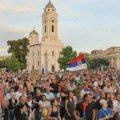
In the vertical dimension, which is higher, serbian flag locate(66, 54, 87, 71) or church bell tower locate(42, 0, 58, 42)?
church bell tower locate(42, 0, 58, 42)

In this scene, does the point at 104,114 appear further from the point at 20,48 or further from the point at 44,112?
the point at 20,48

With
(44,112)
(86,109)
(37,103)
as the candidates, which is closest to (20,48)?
(37,103)

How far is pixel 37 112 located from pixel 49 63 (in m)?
103

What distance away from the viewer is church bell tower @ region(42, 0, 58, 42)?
11881cm

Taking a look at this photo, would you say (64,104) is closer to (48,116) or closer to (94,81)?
(48,116)

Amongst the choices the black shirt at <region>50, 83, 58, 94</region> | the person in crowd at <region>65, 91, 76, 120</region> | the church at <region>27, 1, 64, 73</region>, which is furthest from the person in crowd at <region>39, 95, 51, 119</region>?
the church at <region>27, 1, 64, 73</region>

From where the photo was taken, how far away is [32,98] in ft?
41.9

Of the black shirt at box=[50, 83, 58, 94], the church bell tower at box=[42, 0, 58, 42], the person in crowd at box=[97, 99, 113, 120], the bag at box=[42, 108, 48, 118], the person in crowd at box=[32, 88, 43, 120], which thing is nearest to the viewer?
the person in crowd at box=[97, 99, 113, 120]

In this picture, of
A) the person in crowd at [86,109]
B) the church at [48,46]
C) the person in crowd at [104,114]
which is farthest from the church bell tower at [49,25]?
the person in crowd at [104,114]

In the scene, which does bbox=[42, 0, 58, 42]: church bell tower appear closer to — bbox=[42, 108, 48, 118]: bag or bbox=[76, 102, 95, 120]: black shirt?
bbox=[42, 108, 48, 118]: bag

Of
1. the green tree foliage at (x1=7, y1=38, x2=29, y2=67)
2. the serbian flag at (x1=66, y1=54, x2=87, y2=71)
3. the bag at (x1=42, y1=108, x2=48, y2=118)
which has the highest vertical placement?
the green tree foliage at (x1=7, y1=38, x2=29, y2=67)

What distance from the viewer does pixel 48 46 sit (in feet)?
383

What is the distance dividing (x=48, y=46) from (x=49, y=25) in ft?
23.6

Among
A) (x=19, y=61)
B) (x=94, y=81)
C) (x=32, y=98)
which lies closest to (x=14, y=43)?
(x=19, y=61)
